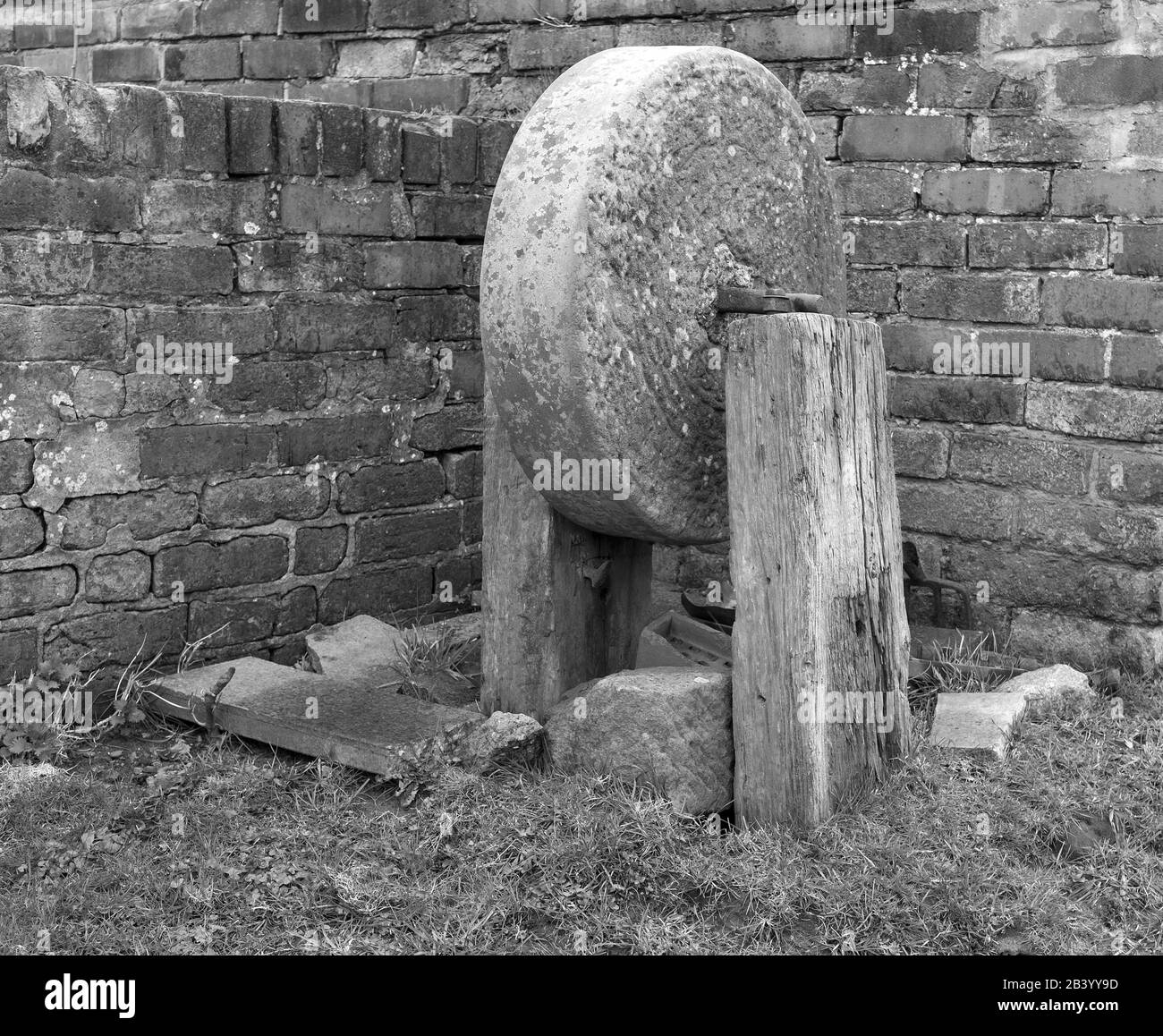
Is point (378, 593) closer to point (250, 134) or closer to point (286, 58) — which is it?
point (250, 134)

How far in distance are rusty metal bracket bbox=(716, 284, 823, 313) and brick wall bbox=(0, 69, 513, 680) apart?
150 centimetres

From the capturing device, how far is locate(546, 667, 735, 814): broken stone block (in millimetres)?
3258

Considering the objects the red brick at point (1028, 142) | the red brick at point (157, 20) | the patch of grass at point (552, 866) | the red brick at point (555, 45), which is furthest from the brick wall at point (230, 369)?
the red brick at point (157, 20)

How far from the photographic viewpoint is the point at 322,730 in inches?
139

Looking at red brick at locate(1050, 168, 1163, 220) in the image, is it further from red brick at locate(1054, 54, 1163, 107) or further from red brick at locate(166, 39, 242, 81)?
red brick at locate(166, 39, 242, 81)

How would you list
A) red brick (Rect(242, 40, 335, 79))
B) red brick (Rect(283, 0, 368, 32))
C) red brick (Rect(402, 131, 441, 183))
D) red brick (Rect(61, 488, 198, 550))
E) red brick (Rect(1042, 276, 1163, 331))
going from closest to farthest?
red brick (Rect(61, 488, 198, 550)) → red brick (Rect(1042, 276, 1163, 331)) → red brick (Rect(402, 131, 441, 183)) → red brick (Rect(283, 0, 368, 32)) → red brick (Rect(242, 40, 335, 79))

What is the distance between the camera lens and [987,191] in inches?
175

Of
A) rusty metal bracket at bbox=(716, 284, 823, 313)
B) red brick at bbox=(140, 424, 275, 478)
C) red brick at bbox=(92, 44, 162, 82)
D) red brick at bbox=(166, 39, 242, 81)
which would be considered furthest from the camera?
red brick at bbox=(92, 44, 162, 82)

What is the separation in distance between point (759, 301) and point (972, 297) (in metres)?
1.43

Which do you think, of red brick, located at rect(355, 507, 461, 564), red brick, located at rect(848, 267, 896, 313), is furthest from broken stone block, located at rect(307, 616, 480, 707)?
red brick, located at rect(848, 267, 896, 313)

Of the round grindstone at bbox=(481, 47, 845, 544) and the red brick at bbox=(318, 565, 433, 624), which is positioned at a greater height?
the round grindstone at bbox=(481, 47, 845, 544)

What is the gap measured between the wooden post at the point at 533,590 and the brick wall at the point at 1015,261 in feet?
4.67

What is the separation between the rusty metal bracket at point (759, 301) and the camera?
3359mm

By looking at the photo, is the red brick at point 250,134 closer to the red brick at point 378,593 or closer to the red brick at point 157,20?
the red brick at point 378,593
